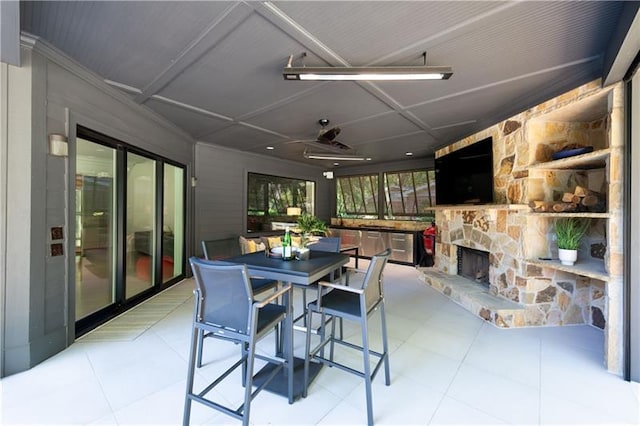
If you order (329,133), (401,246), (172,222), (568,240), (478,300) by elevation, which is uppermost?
(329,133)

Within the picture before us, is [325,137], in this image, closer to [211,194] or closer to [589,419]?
[211,194]

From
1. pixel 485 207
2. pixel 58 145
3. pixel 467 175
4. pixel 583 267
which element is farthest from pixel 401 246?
pixel 58 145

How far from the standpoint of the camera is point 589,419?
1.80 m

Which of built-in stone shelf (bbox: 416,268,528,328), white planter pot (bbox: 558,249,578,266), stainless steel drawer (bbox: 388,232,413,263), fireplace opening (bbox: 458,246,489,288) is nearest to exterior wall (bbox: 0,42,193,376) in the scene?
built-in stone shelf (bbox: 416,268,528,328)

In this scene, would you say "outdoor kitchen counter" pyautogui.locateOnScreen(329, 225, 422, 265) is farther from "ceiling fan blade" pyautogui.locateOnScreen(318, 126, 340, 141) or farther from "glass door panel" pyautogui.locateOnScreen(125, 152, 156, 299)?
"glass door panel" pyautogui.locateOnScreen(125, 152, 156, 299)

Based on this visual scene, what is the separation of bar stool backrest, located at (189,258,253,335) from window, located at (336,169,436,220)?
5495mm

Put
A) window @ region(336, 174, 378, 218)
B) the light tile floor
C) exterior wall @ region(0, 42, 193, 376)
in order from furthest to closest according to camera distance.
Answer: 1. window @ region(336, 174, 378, 218)
2. exterior wall @ region(0, 42, 193, 376)
3. the light tile floor

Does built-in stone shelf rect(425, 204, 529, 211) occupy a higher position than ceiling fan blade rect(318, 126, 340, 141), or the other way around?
ceiling fan blade rect(318, 126, 340, 141)

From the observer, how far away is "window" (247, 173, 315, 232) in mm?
6559

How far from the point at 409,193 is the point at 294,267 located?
5917 millimetres

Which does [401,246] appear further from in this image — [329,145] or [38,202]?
[38,202]

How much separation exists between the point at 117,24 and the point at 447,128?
14.1 feet

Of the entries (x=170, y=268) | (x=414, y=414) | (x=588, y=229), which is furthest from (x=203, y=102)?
(x=588, y=229)

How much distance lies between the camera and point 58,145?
2479mm
